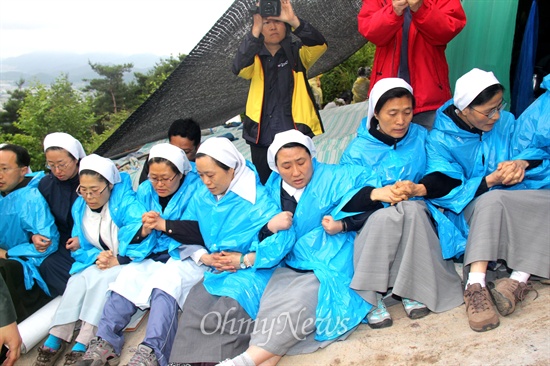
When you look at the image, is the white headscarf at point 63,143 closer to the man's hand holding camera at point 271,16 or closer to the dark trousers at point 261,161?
the dark trousers at point 261,161

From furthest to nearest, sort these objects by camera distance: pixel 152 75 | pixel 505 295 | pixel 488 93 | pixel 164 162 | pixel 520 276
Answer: pixel 152 75, pixel 164 162, pixel 488 93, pixel 520 276, pixel 505 295

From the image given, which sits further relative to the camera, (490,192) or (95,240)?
(95,240)

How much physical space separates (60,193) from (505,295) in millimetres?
2793

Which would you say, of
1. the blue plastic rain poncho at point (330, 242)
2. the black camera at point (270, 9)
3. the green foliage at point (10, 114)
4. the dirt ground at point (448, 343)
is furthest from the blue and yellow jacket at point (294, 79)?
the green foliage at point (10, 114)

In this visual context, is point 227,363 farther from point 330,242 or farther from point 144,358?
point 330,242

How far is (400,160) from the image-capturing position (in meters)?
2.90

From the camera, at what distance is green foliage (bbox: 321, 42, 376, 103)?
30.0ft

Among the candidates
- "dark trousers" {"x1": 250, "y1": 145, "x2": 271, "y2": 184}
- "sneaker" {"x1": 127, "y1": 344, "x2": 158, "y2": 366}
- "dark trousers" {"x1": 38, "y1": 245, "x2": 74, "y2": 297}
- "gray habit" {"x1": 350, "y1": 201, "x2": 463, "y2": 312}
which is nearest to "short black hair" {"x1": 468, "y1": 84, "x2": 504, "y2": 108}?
"gray habit" {"x1": 350, "y1": 201, "x2": 463, "y2": 312}

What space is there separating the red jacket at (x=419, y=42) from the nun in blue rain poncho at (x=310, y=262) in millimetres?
845

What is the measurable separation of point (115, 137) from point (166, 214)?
1684 mm

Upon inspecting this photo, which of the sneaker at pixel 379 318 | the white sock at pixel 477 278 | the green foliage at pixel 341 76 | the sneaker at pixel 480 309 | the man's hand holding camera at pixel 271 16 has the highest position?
the man's hand holding camera at pixel 271 16

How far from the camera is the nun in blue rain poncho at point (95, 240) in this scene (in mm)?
3057

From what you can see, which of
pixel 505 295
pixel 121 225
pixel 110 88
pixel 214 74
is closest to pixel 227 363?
pixel 121 225

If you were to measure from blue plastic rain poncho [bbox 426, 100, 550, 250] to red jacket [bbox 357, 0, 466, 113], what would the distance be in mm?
361
